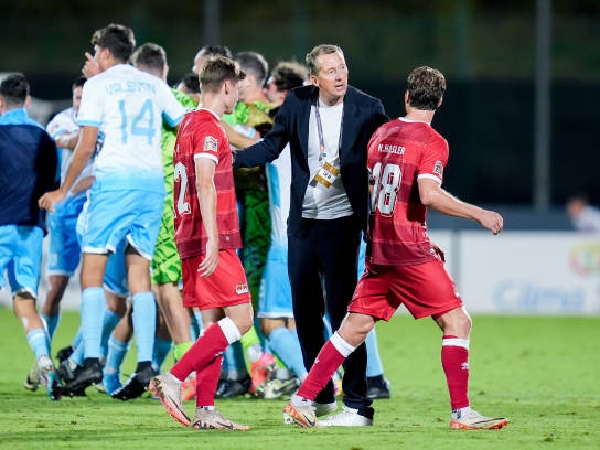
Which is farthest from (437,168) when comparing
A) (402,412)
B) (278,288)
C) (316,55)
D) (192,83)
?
(192,83)

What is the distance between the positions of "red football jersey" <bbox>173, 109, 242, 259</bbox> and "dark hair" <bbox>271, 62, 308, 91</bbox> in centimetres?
233

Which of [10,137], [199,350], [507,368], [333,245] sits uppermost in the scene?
[10,137]

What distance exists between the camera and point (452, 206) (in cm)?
662

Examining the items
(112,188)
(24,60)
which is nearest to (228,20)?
(24,60)

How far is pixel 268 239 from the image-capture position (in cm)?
906

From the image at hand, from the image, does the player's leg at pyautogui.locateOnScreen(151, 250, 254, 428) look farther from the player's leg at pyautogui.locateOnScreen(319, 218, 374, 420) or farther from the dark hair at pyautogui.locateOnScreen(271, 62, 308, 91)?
the dark hair at pyautogui.locateOnScreen(271, 62, 308, 91)

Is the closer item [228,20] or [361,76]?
[361,76]

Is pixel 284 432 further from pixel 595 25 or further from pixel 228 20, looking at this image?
pixel 228 20

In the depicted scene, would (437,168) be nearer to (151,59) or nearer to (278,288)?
(278,288)

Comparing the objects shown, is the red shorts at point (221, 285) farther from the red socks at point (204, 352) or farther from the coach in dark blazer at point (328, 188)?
the coach in dark blazer at point (328, 188)

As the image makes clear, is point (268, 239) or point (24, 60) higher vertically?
point (24, 60)

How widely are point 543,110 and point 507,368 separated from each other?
36.4 feet

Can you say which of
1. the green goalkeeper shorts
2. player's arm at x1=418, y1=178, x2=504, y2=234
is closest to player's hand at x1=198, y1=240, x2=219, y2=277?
player's arm at x1=418, y1=178, x2=504, y2=234

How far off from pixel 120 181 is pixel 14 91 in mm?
1184
